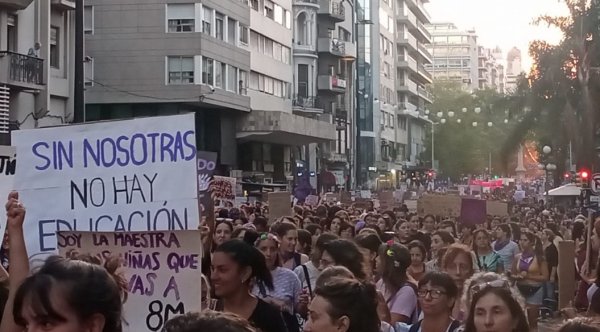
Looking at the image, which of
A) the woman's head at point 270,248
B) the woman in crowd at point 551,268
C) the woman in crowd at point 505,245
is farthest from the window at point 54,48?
the woman's head at point 270,248

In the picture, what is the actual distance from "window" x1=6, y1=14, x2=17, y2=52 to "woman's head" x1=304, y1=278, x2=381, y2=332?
26472mm

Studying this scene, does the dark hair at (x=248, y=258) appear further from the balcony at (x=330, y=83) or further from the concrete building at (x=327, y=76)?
the balcony at (x=330, y=83)

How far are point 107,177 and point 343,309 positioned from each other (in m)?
2.59

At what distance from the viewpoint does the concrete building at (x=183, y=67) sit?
43.7 m

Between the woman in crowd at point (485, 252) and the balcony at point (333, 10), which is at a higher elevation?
the balcony at point (333, 10)

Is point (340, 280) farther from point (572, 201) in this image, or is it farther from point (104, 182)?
point (572, 201)

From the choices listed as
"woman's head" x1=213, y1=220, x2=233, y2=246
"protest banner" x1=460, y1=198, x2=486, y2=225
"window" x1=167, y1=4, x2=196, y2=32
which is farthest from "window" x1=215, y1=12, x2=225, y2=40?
"woman's head" x1=213, y1=220, x2=233, y2=246

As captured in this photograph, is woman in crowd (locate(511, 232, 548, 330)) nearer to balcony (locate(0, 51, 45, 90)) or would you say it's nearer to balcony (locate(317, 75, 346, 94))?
balcony (locate(0, 51, 45, 90))

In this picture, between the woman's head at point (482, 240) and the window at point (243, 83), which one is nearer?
the woman's head at point (482, 240)

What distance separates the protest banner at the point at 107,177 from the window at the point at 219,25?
1513 inches

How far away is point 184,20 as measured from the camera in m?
44.1

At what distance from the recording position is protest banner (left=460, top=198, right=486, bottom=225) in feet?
64.0

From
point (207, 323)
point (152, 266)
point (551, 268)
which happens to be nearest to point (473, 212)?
point (551, 268)

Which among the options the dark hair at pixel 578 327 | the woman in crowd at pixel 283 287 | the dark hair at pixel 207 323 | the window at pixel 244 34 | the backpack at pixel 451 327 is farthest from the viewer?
the window at pixel 244 34
